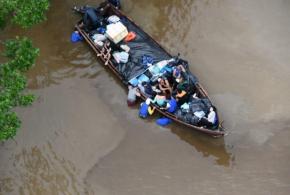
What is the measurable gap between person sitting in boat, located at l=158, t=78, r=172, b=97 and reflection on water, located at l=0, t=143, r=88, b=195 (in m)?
3.16

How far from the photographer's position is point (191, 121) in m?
13.9

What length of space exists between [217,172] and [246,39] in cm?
434

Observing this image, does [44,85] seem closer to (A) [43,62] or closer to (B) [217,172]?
(A) [43,62]

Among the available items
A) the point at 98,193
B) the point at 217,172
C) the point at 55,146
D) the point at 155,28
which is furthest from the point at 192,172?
the point at 155,28

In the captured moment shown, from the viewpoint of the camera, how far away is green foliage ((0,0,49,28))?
11.5 metres

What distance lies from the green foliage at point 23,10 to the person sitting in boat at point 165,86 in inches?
160

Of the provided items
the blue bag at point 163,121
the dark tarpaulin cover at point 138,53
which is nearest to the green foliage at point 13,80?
the dark tarpaulin cover at point 138,53

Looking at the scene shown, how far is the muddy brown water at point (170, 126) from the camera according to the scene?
13.8 metres

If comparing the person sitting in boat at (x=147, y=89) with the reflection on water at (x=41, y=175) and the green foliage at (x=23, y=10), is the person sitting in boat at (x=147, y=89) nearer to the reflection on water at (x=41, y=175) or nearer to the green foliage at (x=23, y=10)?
the reflection on water at (x=41, y=175)

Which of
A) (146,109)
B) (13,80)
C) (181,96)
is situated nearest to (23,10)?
(13,80)

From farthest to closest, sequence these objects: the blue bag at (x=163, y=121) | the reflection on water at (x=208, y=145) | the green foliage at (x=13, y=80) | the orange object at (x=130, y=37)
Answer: the orange object at (x=130, y=37)
the blue bag at (x=163, y=121)
the reflection on water at (x=208, y=145)
the green foliage at (x=13, y=80)

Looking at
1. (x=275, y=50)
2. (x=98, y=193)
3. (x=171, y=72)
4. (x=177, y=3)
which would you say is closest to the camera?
(x=98, y=193)

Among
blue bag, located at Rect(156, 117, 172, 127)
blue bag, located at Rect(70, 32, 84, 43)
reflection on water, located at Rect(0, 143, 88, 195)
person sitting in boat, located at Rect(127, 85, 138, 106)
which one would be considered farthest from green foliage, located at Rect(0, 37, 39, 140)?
blue bag, located at Rect(70, 32, 84, 43)

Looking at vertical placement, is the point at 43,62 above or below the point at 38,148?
above
